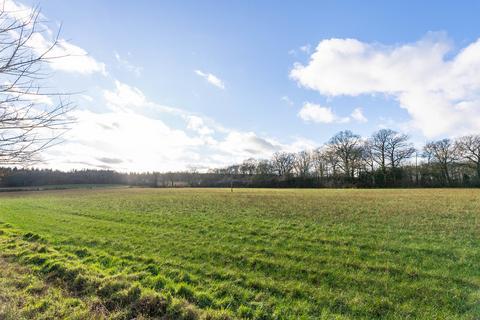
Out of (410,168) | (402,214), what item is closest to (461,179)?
(410,168)

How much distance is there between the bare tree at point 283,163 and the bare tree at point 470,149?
164 feet

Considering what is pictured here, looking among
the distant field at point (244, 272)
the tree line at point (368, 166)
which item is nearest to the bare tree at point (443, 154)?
the tree line at point (368, 166)

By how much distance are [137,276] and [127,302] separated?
1337 mm

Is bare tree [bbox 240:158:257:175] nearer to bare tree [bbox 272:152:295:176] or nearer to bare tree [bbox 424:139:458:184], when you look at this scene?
bare tree [bbox 272:152:295:176]

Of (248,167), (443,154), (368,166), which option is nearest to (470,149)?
(443,154)

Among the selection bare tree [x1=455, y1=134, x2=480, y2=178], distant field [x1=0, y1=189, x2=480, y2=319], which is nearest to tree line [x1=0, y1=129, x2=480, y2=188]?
bare tree [x1=455, y1=134, x2=480, y2=178]

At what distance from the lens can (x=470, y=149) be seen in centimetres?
6475

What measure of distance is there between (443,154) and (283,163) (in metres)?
49.9

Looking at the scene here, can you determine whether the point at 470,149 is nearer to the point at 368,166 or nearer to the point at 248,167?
the point at 368,166

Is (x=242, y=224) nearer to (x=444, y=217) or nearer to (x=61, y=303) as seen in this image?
(x=61, y=303)

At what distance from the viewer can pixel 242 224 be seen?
43.3 feet

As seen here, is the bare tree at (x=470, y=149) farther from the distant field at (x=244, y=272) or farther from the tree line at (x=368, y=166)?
the distant field at (x=244, y=272)

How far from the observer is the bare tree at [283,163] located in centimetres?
9926

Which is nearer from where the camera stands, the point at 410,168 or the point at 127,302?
the point at 127,302
